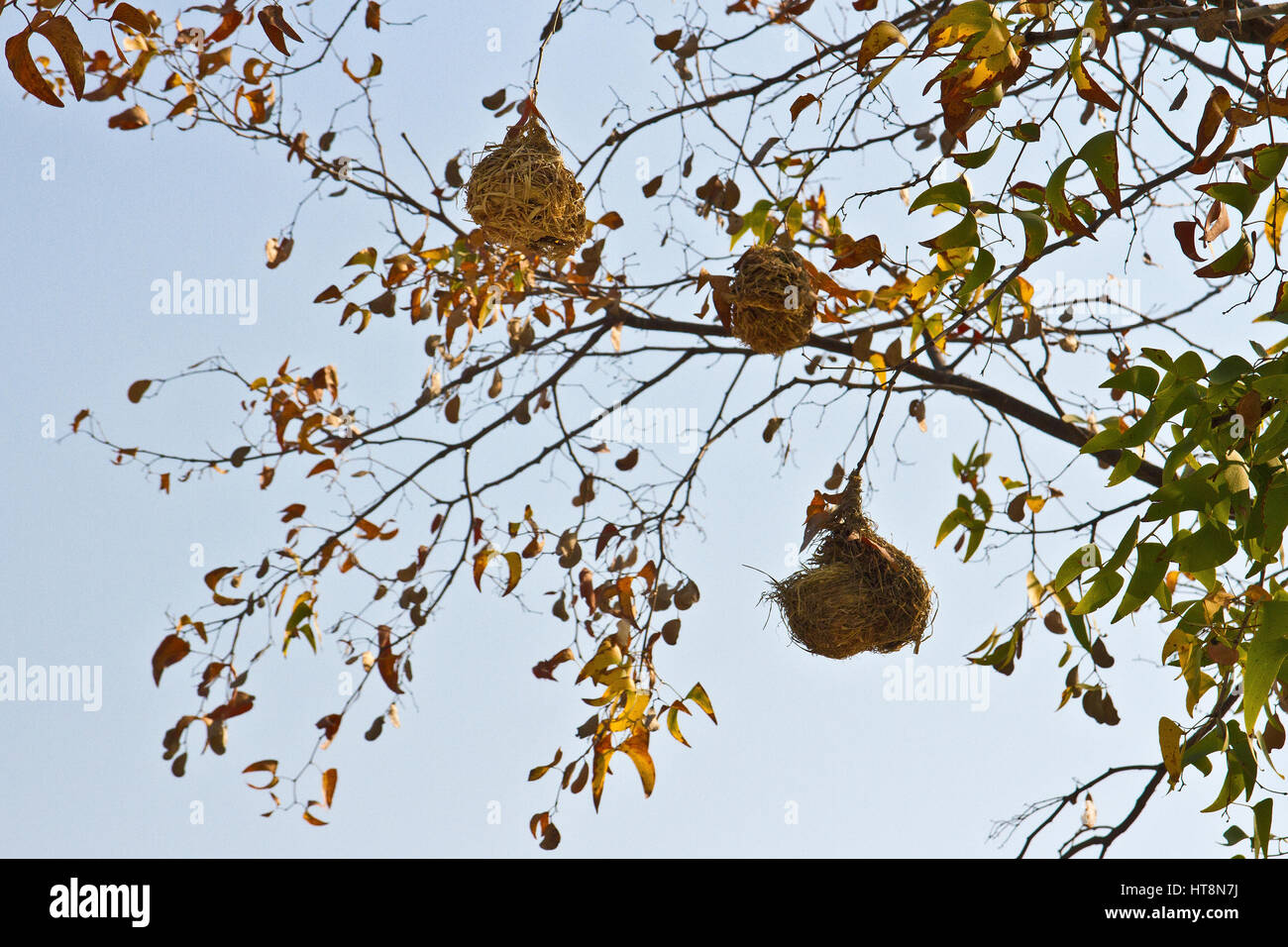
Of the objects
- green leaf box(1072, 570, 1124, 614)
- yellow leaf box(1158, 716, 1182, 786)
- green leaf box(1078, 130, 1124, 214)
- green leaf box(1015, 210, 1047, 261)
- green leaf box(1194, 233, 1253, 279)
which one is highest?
green leaf box(1078, 130, 1124, 214)

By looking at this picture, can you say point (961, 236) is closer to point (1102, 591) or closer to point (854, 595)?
point (1102, 591)

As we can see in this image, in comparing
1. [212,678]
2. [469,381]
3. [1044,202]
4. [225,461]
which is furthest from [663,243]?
[1044,202]

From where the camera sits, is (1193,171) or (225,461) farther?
(225,461)

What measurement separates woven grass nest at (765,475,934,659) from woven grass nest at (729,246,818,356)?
0.31 metres

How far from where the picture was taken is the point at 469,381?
10.7 feet

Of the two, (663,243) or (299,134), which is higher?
(299,134)

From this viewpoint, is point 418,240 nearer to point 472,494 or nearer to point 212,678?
point 472,494

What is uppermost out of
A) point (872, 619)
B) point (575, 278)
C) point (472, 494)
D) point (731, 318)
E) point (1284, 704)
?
point (575, 278)

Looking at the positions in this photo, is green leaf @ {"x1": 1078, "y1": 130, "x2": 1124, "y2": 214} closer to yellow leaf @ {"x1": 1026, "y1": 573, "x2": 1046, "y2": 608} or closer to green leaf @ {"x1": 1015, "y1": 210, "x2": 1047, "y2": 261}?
green leaf @ {"x1": 1015, "y1": 210, "x2": 1047, "y2": 261}

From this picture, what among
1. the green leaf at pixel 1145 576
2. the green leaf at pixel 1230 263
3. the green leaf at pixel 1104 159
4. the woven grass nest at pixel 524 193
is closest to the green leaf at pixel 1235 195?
the green leaf at pixel 1230 263

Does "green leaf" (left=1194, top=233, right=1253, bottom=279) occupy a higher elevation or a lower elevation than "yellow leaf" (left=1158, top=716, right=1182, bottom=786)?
higher

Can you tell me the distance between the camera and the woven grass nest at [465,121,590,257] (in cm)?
208

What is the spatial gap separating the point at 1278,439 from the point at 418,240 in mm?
2249

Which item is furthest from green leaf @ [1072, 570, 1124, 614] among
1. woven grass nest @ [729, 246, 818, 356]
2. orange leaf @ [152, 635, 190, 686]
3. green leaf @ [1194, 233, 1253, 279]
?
orange leaf @ [152, 635, 190, 686]
